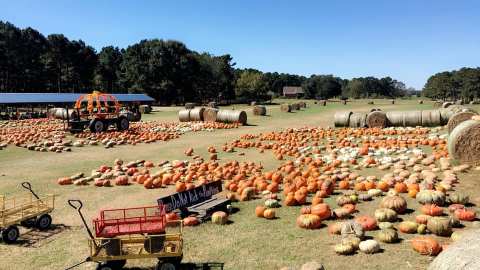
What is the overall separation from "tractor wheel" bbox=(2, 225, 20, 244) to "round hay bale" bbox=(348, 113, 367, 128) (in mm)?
27177

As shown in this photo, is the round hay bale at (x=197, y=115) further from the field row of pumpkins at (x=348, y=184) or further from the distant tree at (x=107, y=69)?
the distant tree at (x=107, y=69)

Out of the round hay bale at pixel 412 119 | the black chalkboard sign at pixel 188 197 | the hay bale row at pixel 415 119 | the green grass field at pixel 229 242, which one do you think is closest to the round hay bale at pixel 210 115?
the hay bale row at pixel 415 119

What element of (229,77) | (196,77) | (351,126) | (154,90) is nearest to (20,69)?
(154,90)

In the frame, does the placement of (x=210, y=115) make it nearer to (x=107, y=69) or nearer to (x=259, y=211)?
(x=259, y=211)

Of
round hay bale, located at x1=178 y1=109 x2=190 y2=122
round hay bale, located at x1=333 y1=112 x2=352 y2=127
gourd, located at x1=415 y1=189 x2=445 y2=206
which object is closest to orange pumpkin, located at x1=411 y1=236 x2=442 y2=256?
gourd, located at x1=415 y1=189 x2=445 y2=206

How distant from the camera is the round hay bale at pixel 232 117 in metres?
39.4

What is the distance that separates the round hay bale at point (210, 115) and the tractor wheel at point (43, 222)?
3201 centimetres

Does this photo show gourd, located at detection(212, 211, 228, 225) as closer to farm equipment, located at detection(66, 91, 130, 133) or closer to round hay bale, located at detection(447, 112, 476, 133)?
round hay bale, located at detection(447, 112, 476, 133)

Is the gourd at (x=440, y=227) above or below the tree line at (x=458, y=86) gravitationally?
below

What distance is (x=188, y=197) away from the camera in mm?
11102

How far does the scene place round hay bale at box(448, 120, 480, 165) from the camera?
15758mm

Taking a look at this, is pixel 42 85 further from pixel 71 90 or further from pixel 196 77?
pixel 196 77

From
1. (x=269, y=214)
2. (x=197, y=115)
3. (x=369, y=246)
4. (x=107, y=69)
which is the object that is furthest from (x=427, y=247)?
(x=107, y=69)

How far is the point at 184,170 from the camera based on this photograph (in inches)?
673
